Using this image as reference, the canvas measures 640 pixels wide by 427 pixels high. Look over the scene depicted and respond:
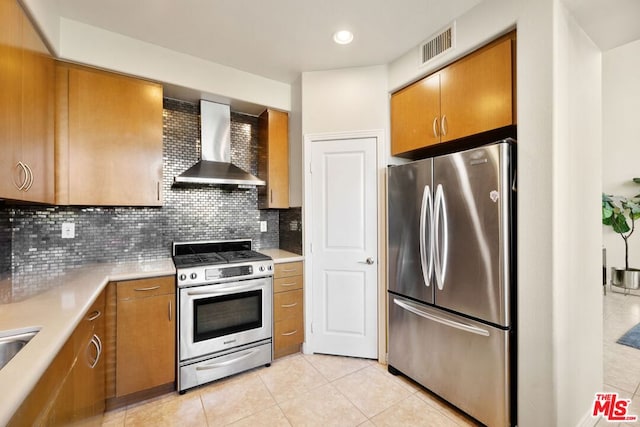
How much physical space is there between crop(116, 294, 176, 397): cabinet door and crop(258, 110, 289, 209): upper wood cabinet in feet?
4.24

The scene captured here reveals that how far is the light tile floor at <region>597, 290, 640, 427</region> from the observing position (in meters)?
2.12

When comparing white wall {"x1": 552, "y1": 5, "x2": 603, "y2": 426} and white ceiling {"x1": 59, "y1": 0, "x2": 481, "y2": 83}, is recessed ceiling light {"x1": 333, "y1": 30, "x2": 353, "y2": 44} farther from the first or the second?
white wall {"x1": 552, "y1": 5, "x2": 603, "y2": 426}

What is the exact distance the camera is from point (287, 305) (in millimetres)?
2611

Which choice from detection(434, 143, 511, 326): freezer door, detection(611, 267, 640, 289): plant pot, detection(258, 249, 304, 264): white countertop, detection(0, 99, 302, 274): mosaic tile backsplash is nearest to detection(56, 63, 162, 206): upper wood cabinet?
detection(0, 99, 302, 274): mosaic tile backsplash

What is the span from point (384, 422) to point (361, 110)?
239cm

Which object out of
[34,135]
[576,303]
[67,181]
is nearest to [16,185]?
[34,135]

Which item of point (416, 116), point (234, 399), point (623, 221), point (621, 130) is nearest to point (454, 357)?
point (234, 399)

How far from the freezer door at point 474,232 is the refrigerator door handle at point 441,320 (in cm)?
8

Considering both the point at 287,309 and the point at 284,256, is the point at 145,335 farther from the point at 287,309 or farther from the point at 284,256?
the point at 284,256

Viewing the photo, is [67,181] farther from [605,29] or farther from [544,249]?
[605,29]

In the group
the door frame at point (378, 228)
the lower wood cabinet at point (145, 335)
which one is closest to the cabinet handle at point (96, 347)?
the lower wood cabinet at point (145, 335)

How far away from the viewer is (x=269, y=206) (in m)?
2.90

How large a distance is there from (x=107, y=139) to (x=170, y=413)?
198 cm

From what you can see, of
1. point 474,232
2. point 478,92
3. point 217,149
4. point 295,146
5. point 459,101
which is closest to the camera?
point 474,232
